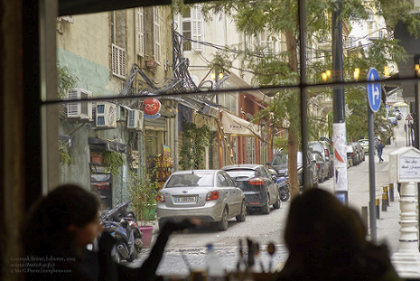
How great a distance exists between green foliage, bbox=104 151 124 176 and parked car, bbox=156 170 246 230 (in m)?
2.76

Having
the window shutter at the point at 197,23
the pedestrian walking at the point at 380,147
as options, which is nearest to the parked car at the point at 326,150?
the pedestrian walking at the point at 380,147

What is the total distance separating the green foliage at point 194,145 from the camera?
13.2 feet

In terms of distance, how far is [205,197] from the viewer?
438 cm

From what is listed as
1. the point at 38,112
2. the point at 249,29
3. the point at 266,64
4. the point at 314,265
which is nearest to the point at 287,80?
the point at 266,64

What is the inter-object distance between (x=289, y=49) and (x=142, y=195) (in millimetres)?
2687

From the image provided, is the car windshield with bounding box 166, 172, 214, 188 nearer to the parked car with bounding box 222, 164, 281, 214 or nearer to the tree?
the parked car with bounding box 222, 164, 281, 214

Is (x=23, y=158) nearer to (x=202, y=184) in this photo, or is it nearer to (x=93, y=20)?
(x=202, y=184)

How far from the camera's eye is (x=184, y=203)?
4516 mm

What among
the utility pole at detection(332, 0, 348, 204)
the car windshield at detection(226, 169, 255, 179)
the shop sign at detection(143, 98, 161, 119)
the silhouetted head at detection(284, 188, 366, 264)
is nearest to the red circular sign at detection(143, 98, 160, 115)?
the shop sign at detection(143, 98, 161, 119)

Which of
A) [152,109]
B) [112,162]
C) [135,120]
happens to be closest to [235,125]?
[152,109]

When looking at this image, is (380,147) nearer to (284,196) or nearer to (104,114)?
(284,196)

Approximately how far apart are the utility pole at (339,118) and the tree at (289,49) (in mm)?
62

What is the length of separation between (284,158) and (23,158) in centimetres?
265

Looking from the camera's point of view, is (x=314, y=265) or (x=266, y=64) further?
(x=266, y=64)
